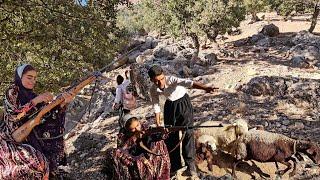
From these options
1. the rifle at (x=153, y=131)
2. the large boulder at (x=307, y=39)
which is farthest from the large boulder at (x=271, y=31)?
the rifle at (x=153, y=131)

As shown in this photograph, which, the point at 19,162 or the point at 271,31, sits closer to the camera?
the point at 19,162

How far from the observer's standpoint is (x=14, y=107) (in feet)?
15.0

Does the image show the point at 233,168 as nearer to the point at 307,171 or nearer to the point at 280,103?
the point at 307,171

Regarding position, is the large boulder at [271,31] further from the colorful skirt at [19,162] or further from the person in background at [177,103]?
the colorful skirt at [19,162]

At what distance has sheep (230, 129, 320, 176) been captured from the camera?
5297 mm

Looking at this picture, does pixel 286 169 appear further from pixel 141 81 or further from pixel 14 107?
pixel 141 81

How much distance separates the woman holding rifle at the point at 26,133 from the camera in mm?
4191

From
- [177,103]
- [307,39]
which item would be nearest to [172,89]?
[177,103]

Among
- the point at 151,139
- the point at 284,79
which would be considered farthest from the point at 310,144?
the point at 284,79

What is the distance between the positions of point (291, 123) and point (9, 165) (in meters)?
5.89

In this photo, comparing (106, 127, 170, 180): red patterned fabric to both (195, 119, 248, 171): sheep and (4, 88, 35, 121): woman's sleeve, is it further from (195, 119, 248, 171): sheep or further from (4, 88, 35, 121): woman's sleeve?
(4, 88, 35, 121): woman's sleeve

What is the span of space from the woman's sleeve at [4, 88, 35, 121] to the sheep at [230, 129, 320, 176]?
3.00m

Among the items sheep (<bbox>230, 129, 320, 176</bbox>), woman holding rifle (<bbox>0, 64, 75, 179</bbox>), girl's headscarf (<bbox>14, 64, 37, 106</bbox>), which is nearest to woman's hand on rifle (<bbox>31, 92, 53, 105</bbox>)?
woman holding rifle (<bbox>0, 64, 75, 179</bbox>)

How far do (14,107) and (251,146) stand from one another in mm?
3301
